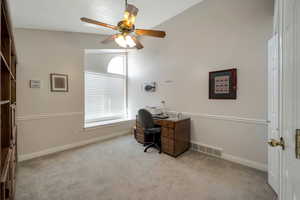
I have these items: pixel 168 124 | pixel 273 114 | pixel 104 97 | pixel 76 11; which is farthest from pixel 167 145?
pixel 76 11

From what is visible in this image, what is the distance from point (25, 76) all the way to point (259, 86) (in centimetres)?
411

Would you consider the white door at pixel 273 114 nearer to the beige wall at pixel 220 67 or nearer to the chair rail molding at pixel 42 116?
the beige wall at pixel 220 67

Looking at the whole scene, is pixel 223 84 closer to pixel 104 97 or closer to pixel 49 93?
pixel 104 97

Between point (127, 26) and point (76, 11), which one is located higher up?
point (76, 11)

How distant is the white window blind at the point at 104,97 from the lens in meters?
3.70

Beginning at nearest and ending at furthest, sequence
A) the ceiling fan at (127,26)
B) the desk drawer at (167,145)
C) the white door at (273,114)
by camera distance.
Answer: the white door at (273,114), the ceiling fan at (127,26), the desk drawer at (167,145)

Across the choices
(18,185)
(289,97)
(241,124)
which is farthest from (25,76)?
(241,124)

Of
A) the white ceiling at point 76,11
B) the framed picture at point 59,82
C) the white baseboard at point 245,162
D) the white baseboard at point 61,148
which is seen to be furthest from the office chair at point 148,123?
the white ceiling at point 76,11

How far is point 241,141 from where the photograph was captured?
2320 millimetres

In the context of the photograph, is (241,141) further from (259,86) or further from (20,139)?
(20,139)

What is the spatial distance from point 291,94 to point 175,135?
2057mm

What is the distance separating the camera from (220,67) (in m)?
2.52

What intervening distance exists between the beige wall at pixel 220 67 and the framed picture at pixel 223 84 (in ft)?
0.30

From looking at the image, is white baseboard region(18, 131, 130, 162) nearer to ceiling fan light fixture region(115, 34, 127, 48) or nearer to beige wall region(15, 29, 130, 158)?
beige wall region(15, 29, 130, 158)
